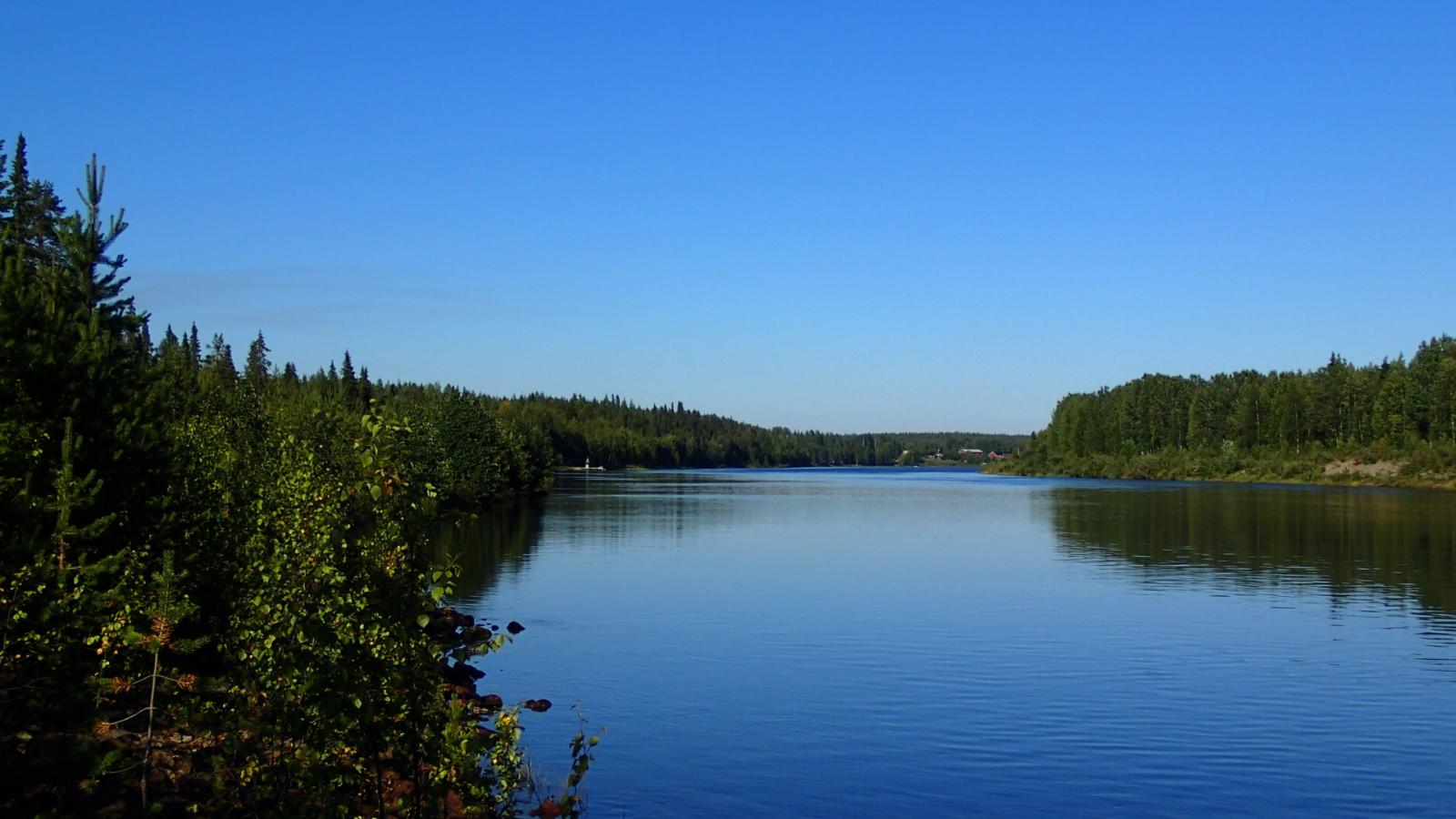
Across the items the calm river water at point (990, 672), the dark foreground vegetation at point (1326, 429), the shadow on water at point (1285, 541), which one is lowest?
the calm river water at point (990, 672)

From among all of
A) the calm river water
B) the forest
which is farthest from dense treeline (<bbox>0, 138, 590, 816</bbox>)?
the calm river water

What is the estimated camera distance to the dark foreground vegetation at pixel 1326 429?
143 metres

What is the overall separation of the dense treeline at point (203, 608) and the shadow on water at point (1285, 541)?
34173mm

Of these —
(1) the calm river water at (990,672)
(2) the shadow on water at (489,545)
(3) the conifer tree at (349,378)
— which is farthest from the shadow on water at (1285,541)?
(3) the conifer tree at (349,378)

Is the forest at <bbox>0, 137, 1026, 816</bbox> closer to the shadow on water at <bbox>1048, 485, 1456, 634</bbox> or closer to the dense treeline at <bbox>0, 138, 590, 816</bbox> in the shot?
the dense treeline at <bbox>0, 138, 590, 816</bbox>

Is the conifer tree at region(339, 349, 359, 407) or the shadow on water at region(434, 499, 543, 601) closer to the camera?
the shadow on water at region(434, 499, 543, 601)

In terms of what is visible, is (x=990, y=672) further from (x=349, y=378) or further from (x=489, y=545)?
(x=349, y=378)

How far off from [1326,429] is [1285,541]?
115 metres

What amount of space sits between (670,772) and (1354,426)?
16652 centimetres

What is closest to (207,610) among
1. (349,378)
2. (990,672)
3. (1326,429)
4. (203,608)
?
(203,608)

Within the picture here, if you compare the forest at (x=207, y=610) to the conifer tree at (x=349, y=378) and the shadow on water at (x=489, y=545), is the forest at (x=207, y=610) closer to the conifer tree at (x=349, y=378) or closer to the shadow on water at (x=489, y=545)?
the shadow on water at (x=489, y=545)

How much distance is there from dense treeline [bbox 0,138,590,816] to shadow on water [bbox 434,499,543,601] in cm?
1245

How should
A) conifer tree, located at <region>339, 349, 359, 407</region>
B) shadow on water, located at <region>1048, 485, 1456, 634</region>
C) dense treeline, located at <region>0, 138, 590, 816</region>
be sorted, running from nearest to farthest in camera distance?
1. dense treeline, located at <region>0, 138, 590, 816</region>
2. shadow on water, located at <region>1048, 485, 1456, 634</region>
3. conifer tree, located at <region>339, 349, 359, 407</region>

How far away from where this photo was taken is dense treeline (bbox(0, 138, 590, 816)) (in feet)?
32.2
